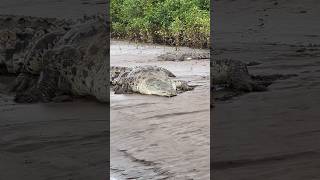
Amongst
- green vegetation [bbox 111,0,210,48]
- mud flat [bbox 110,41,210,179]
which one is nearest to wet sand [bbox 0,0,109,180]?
mud flat [bbox 110,41,210,179]

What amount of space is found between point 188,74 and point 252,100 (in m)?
2.44

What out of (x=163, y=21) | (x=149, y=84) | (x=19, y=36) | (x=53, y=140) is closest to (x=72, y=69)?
(x=149, y=84)

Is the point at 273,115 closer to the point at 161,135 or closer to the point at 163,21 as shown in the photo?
the point at 161,135

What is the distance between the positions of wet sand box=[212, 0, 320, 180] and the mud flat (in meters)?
0.17

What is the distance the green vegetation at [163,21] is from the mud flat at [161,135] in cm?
553

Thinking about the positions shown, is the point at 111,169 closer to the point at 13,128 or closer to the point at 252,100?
the point at 13,128

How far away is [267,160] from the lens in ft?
13.6

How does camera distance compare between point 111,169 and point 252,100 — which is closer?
point 111,169

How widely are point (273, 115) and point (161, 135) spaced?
137 centimetres

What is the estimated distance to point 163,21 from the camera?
15.0 m

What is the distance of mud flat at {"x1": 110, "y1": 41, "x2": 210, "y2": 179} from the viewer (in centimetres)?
400

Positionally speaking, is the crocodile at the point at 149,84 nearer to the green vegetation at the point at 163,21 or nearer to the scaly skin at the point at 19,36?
the scaly skin at the point at 19,36

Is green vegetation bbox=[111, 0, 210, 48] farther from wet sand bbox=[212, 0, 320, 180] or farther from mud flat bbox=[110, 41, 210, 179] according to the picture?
mud flat bbox=[110, 41, 210, 179]

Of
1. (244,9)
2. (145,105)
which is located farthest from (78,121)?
(244,9)
